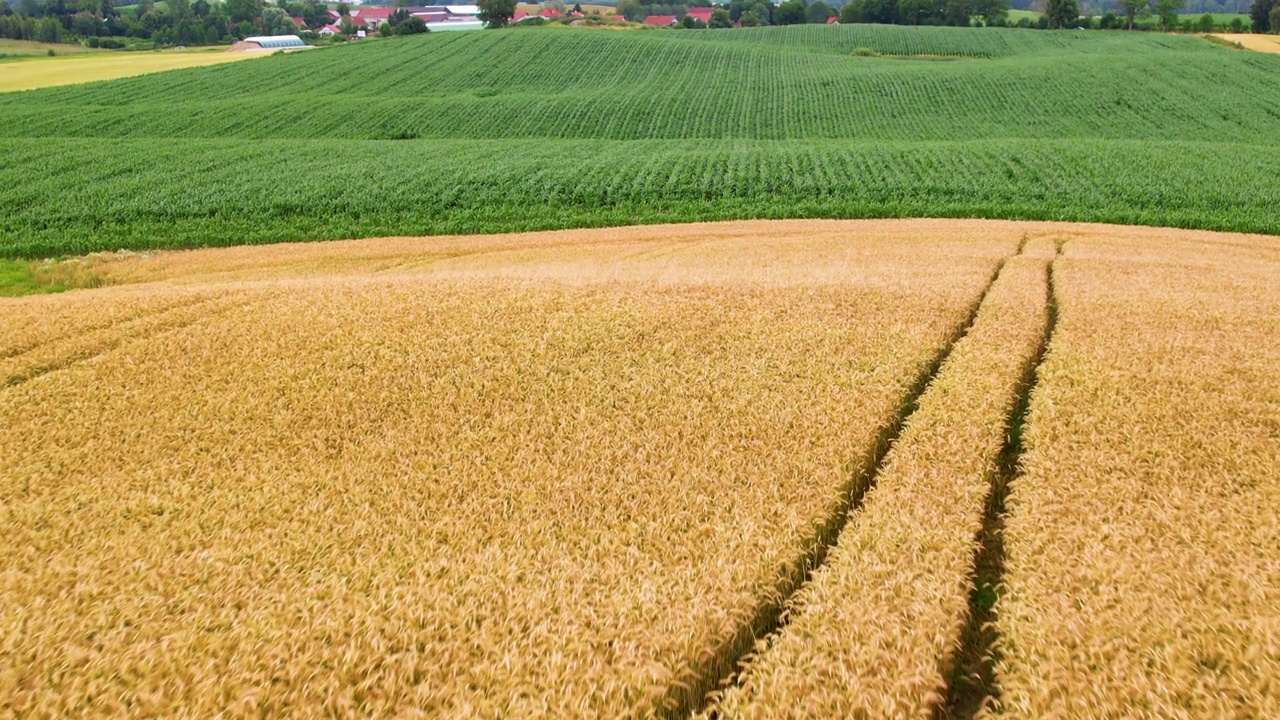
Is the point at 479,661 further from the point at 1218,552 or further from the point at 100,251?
the point at 100,251

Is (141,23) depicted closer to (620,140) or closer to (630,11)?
(630,11)

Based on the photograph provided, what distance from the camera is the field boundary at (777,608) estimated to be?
17.4 ft

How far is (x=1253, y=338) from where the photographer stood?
12.4 meters

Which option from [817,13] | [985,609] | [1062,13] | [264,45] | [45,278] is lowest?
[45,278]

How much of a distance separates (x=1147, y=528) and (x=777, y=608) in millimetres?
3455

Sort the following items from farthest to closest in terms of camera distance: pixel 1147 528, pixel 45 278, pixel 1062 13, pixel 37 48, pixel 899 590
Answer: pixel 1062 13
pixel 37 48
pixel 45 278
pixel 1147 528
pixel 899 590

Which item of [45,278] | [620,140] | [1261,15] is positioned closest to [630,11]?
[1261,15]

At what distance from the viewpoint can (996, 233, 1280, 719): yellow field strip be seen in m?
5.21

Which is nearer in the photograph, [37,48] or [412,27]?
[37,48]

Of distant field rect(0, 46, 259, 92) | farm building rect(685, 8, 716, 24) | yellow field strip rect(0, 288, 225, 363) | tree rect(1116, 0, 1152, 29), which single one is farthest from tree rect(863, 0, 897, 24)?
yellow field strip rect(0, 288, 225, 363)

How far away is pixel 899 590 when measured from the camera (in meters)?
6.15

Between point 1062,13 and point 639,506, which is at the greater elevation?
point 1062,13

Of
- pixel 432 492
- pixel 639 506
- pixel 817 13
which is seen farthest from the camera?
pixel 817 13

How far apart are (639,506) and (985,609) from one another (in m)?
2.99
